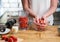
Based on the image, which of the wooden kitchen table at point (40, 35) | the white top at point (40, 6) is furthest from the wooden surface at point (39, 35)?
the white top at point (40, 6)

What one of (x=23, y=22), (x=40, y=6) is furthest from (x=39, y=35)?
(x=40, y=6)

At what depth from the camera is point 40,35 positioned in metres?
1.39

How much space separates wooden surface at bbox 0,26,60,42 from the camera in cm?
129

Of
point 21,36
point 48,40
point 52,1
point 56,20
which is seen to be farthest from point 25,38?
point 56,20

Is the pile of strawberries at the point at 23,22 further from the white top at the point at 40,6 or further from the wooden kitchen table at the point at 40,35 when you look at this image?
the white top at the point at 40,6

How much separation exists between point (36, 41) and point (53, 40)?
0.38 feet

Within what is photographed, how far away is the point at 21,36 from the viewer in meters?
1.37

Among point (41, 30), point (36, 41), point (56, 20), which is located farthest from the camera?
point (56, 20)

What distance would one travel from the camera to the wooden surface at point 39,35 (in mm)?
1294

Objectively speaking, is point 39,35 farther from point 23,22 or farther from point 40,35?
point 23,22

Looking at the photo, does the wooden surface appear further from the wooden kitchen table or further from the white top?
the white top

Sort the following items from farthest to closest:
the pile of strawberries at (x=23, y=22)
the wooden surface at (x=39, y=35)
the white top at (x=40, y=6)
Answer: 1. the white top at (x=40, y=6)
2. the pile of strawberries at (x=23, y=22)
3. the wooden surface at (x=39, y=35)

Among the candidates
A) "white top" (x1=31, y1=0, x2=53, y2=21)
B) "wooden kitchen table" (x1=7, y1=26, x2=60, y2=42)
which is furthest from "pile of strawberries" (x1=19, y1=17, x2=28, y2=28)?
"white top" (x1=31, y1=0, x2=53, y2=21)

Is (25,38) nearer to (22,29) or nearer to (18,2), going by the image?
(22,29)
